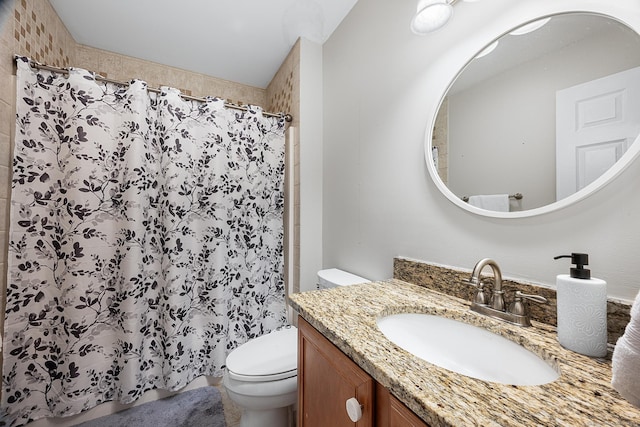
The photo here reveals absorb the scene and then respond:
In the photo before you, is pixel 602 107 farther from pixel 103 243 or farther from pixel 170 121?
pixel 103 243

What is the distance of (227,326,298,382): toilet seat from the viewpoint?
107cm

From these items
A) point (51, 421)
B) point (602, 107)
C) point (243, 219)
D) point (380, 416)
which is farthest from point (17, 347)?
point (602, 107)

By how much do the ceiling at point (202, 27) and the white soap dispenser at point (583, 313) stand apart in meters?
1.74

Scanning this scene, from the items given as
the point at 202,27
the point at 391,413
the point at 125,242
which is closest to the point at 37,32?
the point at 202,27

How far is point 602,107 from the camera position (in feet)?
2.04

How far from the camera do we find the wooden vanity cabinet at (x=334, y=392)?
1.62 ft

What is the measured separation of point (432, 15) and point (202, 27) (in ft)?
5.03

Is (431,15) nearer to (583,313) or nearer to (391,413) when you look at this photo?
(583,313)

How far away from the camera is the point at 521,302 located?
0.69 meters

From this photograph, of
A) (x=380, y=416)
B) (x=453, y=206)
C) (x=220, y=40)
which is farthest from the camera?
(x=220, y=40)

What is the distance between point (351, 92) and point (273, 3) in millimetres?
715

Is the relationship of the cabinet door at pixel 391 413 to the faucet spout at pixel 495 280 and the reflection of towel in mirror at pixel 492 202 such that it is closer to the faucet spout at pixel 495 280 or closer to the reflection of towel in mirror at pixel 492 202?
the faucet spout at pixel 495 280

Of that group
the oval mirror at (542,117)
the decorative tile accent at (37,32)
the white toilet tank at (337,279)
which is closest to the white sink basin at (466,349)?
the oval mirror at (542,117)

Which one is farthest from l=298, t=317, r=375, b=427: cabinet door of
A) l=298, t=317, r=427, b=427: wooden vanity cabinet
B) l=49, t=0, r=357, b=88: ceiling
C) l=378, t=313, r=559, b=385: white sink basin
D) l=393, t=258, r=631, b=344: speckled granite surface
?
l=49, t=0, r=357, b=88: ceiling
